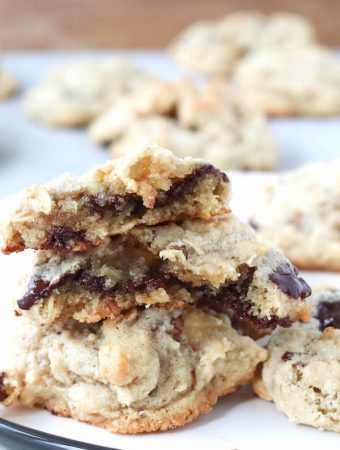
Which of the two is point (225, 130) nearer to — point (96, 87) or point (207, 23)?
point (96, 87)

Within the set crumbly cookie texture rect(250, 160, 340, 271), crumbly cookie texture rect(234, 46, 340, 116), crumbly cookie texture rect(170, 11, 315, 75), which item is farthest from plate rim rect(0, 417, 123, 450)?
crumbly cookie texture rect(170, 11, 315, 75)

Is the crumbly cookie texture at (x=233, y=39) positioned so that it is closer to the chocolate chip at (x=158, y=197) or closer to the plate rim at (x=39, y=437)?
the chocolate chip at (x=158, y=197)

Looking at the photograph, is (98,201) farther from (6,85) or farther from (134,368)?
(6,85)

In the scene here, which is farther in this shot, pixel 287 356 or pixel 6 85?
pixel 6 85

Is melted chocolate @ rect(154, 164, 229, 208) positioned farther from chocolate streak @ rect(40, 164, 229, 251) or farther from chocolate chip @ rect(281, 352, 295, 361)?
chocolate chip @ rect(281, 352, 295, 361)

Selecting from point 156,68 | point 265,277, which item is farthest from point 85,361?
point 156,68

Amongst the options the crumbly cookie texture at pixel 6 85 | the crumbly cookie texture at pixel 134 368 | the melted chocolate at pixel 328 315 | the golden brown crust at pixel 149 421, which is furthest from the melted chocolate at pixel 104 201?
the crumbly cookie texture at pixel 6 85

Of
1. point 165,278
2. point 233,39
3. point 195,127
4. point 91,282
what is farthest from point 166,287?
point 233,39
